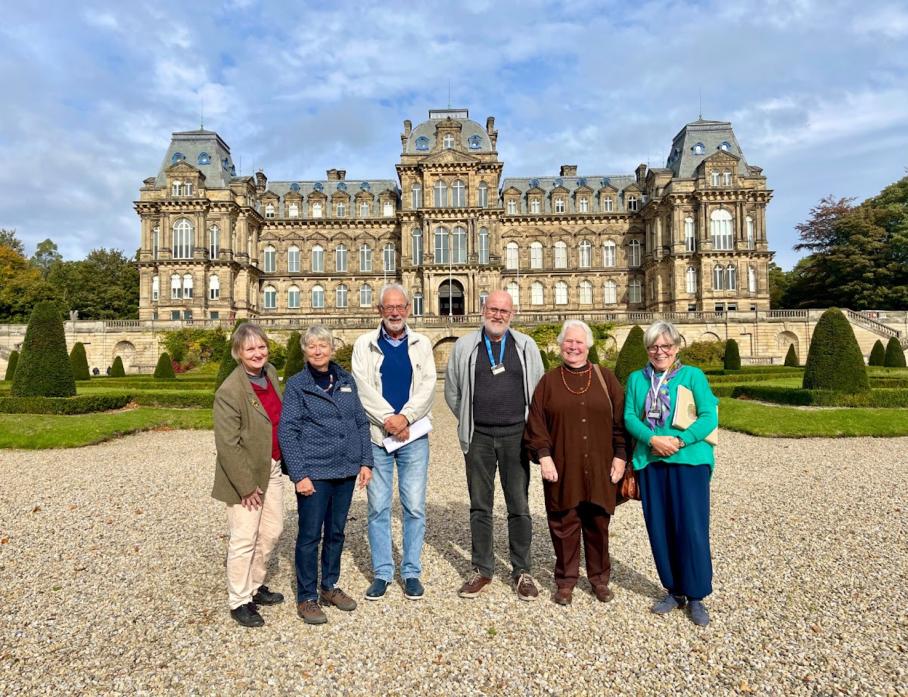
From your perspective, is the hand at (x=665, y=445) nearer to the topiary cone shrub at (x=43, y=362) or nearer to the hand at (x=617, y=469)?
the hand at (x=617, y=469)

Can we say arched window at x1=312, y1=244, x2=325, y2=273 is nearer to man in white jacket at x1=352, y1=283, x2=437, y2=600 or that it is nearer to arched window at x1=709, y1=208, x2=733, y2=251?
arched window at x1=709, y1=208, x2=733, y2=251

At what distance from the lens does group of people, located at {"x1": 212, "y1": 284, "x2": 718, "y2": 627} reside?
14.0ft

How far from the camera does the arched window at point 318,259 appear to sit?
49094mm

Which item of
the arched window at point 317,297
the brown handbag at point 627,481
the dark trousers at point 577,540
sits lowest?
the dark trousers at point 577,540

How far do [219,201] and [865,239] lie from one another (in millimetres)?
45733

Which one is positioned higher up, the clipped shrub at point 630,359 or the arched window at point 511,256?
the arched window at point 511,256

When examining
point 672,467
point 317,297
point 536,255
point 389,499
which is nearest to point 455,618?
point 389,499

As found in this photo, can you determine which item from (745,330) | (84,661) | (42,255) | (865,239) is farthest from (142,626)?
(42,255)

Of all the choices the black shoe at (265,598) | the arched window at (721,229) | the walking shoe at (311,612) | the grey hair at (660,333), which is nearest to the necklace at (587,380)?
the grey hair at (660,333)

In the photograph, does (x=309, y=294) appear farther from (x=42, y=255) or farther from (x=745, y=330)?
(x=42, y=255)

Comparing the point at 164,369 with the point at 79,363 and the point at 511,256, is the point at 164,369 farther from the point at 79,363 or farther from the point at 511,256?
the point at 511,256

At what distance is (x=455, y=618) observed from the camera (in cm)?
439

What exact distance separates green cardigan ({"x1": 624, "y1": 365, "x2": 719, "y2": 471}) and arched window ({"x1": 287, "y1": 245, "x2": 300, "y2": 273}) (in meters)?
47.0

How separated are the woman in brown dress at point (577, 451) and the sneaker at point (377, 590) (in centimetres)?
133
